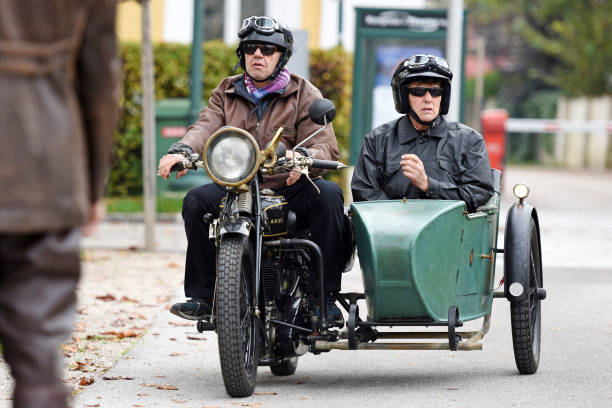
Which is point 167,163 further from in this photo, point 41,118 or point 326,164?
point 41,118

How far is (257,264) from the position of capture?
19.4ft

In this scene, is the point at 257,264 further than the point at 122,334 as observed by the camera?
No

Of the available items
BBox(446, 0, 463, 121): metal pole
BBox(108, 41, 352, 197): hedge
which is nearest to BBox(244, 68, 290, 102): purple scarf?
BBox(446, 0, 463, 121): metal pole

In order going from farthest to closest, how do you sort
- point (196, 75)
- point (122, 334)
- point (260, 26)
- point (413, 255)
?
point (196, 75) → point (122, 334) → point (260, 26) → point (413, 255)

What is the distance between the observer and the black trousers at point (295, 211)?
6145 millimetres

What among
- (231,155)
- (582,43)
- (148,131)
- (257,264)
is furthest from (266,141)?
(582,43)

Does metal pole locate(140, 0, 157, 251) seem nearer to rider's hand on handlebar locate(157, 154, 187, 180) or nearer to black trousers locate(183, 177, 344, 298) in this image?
black trousers locate(183, 177, 344, 298)

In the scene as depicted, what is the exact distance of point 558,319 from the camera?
28.4 ft

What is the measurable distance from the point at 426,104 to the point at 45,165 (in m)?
3.67

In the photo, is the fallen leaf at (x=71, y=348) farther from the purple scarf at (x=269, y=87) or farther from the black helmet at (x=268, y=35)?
the black helmet at (x=268, y=35)

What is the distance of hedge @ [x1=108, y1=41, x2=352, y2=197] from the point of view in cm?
1753

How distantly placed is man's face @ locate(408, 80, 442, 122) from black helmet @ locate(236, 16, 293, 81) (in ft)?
2.11

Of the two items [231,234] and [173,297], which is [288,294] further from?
[173,297]

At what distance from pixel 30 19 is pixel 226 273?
8.63 ft
